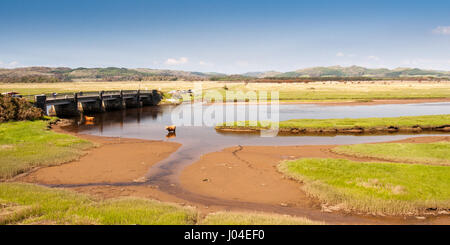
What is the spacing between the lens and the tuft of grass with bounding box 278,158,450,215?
662 inches

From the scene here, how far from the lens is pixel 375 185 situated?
19250mm

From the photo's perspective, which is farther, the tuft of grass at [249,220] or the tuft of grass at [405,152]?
the tuft of grass at [405,152]

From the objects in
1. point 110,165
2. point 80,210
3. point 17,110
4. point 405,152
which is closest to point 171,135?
point 110,165

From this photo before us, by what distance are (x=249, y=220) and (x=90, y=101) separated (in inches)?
2407

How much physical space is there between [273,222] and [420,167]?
14.8 metres

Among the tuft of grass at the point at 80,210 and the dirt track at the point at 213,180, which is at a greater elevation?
the tuft of grass at the point at 80,210

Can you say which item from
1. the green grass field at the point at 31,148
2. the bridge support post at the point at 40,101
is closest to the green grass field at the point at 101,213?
the green grass field at the point at 31,148

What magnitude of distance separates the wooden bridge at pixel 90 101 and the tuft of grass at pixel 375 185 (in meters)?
48.2

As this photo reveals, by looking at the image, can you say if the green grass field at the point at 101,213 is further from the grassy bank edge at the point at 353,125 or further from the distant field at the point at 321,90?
the distant field at the point at 321,90

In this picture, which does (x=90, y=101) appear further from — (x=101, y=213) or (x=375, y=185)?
(x=375, y=185)

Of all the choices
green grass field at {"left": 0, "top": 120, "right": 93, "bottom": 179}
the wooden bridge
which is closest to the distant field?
the wooden bridge

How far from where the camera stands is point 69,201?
15641 millimetres

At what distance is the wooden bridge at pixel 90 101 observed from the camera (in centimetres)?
5605

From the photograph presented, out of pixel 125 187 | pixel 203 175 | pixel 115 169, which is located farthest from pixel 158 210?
pixel 115 169
